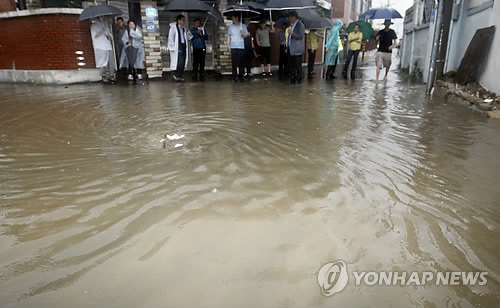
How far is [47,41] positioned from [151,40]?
9.94ft

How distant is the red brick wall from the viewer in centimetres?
986

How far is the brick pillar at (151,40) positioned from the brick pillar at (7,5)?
3.91m

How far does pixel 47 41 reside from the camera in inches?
392

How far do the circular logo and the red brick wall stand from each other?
10538 mm

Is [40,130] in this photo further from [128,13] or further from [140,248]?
[128,13]

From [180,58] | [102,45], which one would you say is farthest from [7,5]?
[180,58]

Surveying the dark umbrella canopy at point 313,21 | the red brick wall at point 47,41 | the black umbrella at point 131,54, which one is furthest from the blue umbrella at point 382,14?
the red brick wall at point 47,41

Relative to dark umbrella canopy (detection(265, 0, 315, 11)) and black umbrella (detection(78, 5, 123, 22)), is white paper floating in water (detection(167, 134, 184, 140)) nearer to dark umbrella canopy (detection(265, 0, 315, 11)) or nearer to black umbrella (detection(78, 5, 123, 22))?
dark umbrella canopy (detection(265, 0, 315, 11))

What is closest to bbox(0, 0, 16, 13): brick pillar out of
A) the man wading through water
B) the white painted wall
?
the man wading through water

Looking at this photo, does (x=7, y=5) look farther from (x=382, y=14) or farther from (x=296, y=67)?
(x=382, y=14)

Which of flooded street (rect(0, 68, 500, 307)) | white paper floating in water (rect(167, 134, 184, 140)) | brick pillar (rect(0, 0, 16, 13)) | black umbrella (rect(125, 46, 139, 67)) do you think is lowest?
flooded street (rect(0, 68, 500, 307))

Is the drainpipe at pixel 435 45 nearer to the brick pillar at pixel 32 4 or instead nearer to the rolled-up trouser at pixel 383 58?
the rolled-up trouser at pixel 383 58

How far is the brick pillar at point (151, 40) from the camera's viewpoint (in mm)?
11258

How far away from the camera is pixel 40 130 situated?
4566mm
